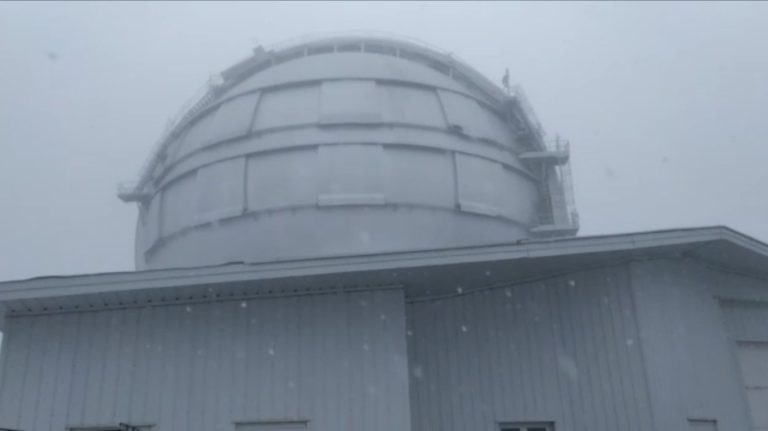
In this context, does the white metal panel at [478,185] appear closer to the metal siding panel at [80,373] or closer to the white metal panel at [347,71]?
the white metal panel at [347,71]

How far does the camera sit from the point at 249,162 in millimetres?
14641

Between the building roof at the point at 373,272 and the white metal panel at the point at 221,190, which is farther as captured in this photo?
the white metal panel at the point at 221,190

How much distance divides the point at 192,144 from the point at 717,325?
1075 cm

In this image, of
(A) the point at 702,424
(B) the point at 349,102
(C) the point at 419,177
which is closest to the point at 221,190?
(B) the point at 349,102

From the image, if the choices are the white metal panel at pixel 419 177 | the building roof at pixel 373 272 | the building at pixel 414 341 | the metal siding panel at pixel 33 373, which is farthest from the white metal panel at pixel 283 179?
the metal siding panel at pixel 33 373

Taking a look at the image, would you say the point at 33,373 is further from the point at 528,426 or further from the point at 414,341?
the point at 528,426

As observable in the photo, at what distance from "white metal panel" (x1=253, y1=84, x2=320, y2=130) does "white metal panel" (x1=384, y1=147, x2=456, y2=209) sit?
5.95 ft

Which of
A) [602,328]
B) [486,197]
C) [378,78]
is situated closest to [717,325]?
[602,328]

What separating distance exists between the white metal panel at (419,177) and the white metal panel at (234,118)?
3007 millimetres

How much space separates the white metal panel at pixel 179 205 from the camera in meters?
15.1

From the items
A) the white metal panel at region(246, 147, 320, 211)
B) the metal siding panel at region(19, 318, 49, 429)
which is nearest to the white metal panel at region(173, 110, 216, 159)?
the white metal panel at region(246, 147, 320, 211)

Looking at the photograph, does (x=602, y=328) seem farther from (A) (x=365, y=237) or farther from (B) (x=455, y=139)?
(B) (x=455, y=139)

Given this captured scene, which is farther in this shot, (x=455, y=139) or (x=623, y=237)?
(x=455, y=139)

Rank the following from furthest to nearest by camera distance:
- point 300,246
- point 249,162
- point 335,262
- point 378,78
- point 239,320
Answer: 1. point 378,78
2. point 249,162
3. point 300,246
4. point 239,320
5. point 335,262
